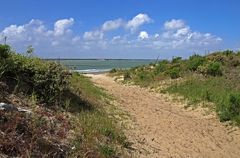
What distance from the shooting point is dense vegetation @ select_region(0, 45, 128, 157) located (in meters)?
6.64

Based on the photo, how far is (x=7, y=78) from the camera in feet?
32.4

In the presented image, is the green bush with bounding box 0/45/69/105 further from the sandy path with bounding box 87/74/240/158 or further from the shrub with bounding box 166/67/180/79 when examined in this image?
the shrub with bounding box 166/67/180/79

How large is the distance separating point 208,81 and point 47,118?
14.0m

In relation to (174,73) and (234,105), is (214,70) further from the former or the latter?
(234,105)

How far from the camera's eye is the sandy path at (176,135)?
929 cm

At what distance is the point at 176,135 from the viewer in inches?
423

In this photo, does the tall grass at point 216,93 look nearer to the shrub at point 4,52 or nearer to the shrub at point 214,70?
the shrub at point 214,70

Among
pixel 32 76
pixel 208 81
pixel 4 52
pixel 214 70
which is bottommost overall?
pixel 208 81

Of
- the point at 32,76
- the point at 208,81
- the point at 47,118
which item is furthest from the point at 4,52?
the point at 208,81

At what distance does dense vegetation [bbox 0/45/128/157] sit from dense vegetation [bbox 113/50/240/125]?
4532 millimetres

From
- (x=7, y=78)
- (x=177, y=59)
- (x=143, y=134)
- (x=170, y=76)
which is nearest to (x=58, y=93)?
(x=7, y=78)

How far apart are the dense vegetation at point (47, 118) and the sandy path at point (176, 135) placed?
2.55 feet

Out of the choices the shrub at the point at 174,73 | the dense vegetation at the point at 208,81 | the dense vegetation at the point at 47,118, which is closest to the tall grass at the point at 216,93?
the dense vegetation at the point at 208,81

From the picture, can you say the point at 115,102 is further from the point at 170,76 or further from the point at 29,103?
the point at 170,76
